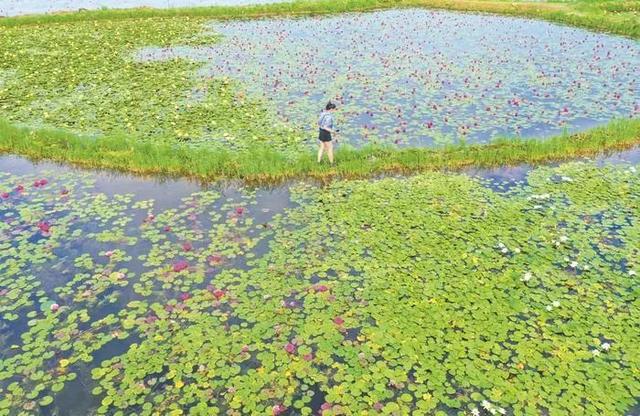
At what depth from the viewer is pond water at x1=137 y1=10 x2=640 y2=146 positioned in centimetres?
2031

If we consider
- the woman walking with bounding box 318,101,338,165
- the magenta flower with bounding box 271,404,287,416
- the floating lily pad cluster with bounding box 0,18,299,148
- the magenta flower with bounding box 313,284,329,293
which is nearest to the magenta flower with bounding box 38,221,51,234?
the floating lily pad cluster with bounding box 0,18,299,148

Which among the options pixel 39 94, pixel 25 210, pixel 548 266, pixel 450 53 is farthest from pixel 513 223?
pixel 39 94

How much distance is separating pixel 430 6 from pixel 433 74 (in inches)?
917

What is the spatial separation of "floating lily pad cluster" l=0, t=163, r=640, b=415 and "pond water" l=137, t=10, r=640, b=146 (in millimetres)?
5882

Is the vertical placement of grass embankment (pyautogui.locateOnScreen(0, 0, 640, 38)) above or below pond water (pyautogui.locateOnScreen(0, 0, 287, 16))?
below

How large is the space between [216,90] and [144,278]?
14705 millimetres

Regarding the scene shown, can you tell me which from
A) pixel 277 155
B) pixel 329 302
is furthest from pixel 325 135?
pixel 329 302

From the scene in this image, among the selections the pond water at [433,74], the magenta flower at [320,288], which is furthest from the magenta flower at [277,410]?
the pond water at [433,74]

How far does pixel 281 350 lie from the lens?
9.38 meters

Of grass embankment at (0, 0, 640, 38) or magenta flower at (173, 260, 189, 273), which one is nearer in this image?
magenta flower at (173, 260, 189, 273)

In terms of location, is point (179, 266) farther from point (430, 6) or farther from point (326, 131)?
point (430, 6)

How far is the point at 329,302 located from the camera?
34.8ft

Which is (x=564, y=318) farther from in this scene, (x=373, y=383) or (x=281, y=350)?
(x=281, y=350)

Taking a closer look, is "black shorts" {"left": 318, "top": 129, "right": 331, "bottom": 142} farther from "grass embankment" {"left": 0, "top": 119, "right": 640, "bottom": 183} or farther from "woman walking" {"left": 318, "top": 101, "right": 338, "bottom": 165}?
"grass embankment" {"left": 0, "top": 119, "right": 640, "bottom": 183}
